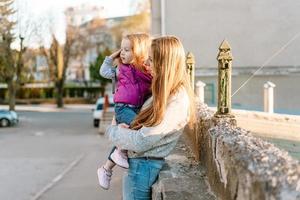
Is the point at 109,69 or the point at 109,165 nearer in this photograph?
the point at 109,165

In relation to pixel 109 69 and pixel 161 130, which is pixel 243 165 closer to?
pixel 161 130

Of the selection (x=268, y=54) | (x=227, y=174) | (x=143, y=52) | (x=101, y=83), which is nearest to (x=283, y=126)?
(x=143, y=52)

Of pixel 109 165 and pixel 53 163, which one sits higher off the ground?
pixel 109 165

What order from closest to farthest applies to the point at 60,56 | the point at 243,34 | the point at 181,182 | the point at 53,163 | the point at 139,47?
the point at 181,182 → the point at 139,47 → the point at 53,163 → the point at 243,34 → the point at 60,56

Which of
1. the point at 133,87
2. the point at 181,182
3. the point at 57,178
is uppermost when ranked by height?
the point at 133,87

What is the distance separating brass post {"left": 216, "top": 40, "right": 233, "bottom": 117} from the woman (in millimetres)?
1024

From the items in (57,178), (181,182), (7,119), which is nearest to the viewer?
(181,182)

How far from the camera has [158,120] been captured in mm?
3438

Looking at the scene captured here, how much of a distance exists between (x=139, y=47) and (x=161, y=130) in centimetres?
98

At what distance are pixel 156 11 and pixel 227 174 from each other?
20767 millimetres

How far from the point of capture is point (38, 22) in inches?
2000

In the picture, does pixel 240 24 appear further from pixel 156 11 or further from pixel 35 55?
pixel 35 55

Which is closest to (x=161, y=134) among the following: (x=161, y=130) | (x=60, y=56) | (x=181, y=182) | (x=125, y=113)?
(x=161, y=130)

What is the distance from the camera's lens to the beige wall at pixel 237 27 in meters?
22.5
